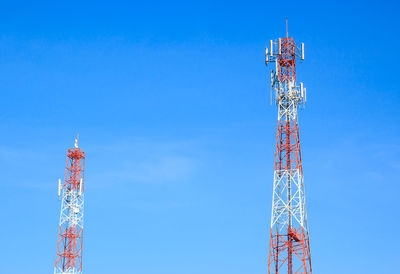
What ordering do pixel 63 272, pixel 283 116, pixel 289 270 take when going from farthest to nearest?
pixel 63 272, pixel 283 116, pixel 289 270

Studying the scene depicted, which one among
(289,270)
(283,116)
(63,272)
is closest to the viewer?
(289,270)

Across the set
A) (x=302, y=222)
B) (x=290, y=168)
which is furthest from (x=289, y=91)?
(x=302, y=222)

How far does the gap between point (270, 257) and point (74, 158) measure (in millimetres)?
46126

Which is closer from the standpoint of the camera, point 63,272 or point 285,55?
point 285,55

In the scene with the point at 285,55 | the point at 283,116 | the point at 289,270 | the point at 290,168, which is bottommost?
the point at 289,270

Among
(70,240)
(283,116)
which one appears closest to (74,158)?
(70,240)

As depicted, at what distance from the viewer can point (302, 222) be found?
9325cm

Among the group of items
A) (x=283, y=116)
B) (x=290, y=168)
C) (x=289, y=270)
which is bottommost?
(x=289, y=270)

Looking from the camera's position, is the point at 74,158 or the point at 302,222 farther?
the point at 74,158

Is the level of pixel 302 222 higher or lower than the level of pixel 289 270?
higher

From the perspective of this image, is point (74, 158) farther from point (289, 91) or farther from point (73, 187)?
point (289, 91)

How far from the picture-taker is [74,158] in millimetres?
126688

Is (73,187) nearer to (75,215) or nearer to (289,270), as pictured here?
(75,215)

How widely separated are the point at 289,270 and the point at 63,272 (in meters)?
45.0
